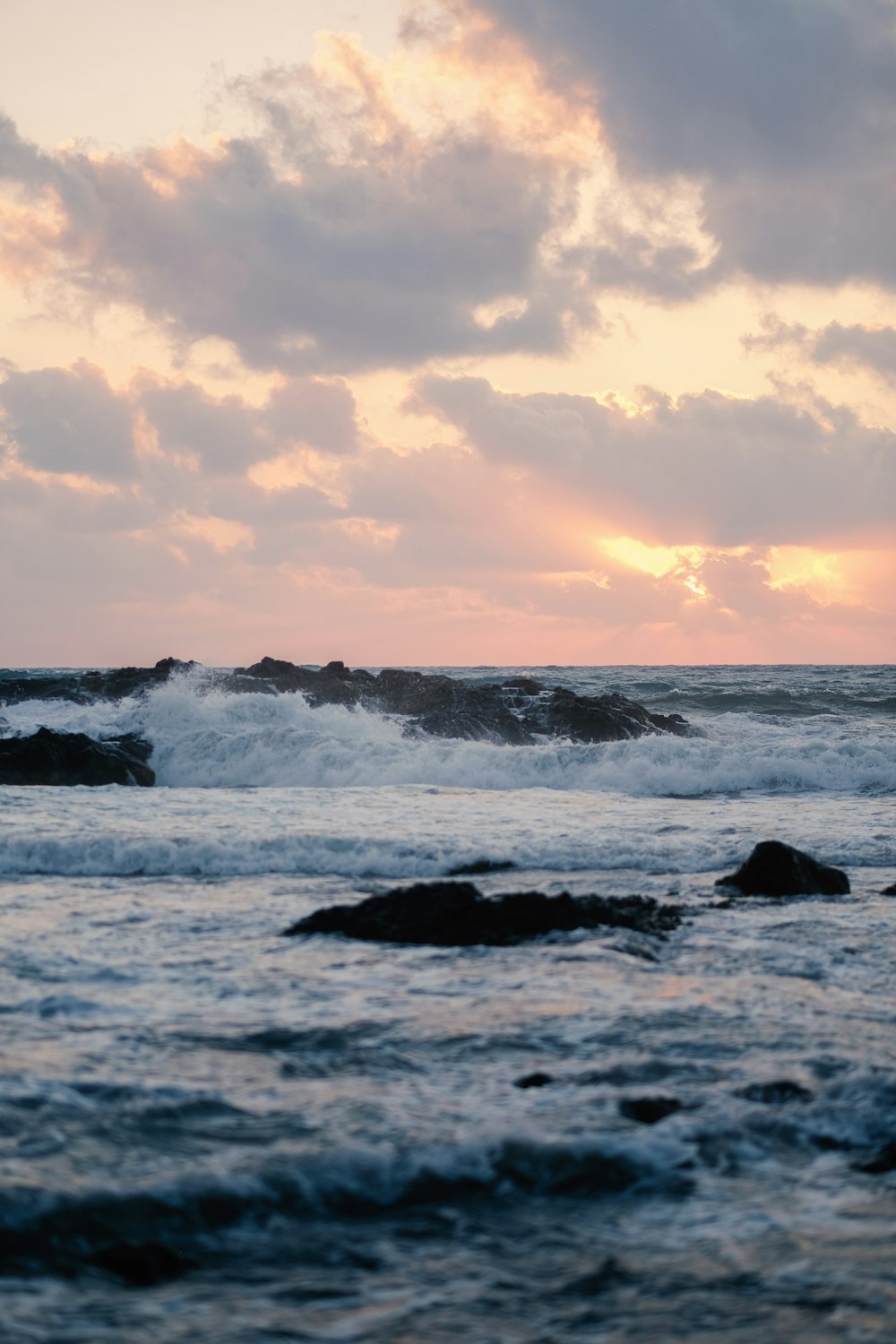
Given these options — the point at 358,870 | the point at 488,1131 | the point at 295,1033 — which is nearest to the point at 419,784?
the point at 358,870

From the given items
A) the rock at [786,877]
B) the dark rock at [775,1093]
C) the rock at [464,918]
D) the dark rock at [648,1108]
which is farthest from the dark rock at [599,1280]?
the rock at [786,877]

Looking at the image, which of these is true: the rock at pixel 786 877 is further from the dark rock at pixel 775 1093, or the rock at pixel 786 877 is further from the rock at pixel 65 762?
the rock at pixel 65 762

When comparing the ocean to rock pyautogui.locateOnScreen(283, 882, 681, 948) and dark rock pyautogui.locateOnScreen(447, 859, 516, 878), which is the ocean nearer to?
rock pyautogui.locateOnScreen(283, 882, 681, 948)

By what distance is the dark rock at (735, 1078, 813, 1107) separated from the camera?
193 inches

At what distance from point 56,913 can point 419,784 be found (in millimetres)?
11675

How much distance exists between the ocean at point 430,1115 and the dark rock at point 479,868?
39 centimetres

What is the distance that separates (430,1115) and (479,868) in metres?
7.01

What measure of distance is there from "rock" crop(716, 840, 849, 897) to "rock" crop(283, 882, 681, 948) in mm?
1653

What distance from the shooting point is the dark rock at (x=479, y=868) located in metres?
11.5

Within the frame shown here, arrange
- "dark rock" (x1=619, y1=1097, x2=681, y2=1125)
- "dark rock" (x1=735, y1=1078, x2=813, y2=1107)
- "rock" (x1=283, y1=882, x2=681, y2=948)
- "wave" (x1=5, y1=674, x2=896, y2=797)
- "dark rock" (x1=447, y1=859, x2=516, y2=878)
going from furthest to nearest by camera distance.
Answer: "wave" (x1=5, y1=674, x2=896, y2=797), "dark rock" (x1=447, y1=859, x2=516, y2=878), "rock" (x1=283, y1=882, x2=681, y2=948), "dark rock" (x1=735, y1=1078, x2=813, y2=1107), "dark rock" (x1=619, y1=1097, x2=681, y2=1125)

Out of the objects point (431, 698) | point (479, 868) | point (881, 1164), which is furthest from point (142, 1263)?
point (431, 698)

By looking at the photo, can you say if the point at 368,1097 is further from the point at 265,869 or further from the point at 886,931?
the point at 265,869

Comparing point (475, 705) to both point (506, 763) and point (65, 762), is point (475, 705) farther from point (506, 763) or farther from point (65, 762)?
point (65, 762)

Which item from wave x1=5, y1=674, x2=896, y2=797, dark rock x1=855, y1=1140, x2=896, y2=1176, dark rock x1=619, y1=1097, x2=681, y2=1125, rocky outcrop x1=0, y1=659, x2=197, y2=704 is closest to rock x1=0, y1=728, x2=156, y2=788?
wave x1=5, y1=674, x2=896, y2=797
